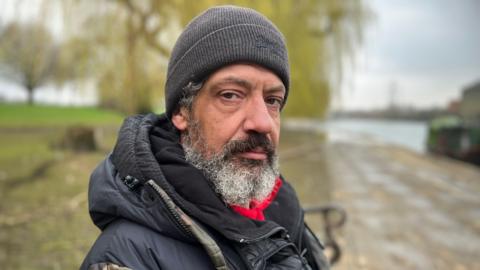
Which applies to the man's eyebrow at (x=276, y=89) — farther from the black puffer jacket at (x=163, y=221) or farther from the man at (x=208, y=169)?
the black puffer jacket at (x=163, y=221)

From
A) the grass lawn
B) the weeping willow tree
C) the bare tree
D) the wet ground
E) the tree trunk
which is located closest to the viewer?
the grass lawn

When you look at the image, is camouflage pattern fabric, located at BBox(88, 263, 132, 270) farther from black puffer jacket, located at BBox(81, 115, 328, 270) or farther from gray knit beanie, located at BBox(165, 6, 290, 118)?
gray knit beanie, located at BBox(165, 6, 290, 118)

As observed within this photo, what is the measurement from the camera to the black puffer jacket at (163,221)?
1196mm

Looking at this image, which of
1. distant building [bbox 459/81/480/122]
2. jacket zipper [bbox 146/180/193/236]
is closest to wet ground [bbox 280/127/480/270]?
jacket zipper [bbox 146/180/193/236]

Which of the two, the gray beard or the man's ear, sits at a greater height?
the man's ear

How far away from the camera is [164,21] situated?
7129 millimetres

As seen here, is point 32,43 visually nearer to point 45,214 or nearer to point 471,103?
point 45,214

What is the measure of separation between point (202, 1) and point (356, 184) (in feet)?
20.5

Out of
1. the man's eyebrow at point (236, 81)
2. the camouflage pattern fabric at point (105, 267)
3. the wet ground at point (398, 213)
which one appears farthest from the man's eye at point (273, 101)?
the wet ground at point (398, 213)

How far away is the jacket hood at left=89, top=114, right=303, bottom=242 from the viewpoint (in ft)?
4.03

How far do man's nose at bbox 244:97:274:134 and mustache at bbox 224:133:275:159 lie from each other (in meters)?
0.03

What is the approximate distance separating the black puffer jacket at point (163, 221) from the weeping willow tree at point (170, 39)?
Result: 538cm

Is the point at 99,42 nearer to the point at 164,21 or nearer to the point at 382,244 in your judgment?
the point at 164,21

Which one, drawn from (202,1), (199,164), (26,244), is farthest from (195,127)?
(202,1)
